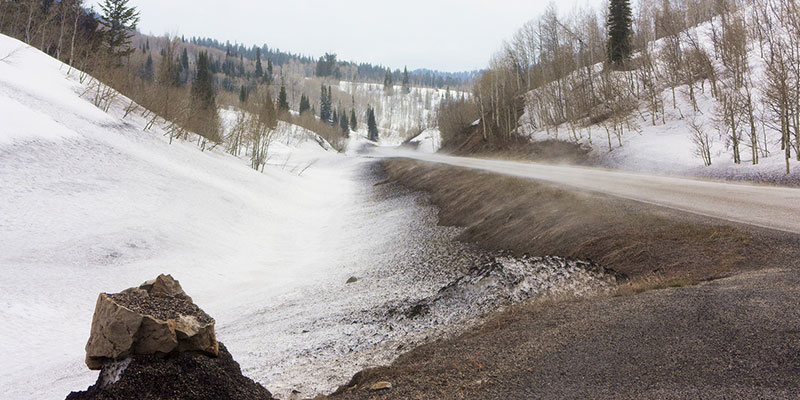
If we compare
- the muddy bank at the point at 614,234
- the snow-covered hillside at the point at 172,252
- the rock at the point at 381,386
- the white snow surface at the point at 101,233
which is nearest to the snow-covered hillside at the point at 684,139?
the muddy bank at the point at 614,234

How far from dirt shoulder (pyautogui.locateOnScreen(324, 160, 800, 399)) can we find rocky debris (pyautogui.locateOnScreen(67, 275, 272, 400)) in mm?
1222

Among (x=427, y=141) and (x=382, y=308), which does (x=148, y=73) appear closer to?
(x=427, y=141)

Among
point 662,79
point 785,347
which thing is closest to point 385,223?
point 785,347

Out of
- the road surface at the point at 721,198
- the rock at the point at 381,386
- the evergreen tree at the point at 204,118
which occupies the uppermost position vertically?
the evergreen tree at the point at 204,118

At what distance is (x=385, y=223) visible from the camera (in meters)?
16.9

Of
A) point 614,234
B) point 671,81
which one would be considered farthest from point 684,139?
point 614,234

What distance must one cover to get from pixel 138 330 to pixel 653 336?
14.1 ft

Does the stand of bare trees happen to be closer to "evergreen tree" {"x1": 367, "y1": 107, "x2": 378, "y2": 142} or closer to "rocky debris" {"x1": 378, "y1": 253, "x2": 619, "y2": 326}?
"rocky debris" {"x1": 378, "y1": 253, "x2": 619, "y2": 326}

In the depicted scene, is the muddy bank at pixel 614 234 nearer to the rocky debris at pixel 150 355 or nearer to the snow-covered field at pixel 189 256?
the snow-covered field at pixel 189 256

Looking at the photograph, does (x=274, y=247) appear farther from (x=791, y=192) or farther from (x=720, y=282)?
(x=791, y=192)

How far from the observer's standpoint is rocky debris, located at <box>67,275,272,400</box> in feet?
10.7

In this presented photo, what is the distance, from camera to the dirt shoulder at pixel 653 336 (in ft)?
10.2

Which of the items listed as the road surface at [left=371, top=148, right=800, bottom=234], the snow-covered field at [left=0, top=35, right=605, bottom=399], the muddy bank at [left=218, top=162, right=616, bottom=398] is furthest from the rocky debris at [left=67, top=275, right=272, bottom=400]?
the road surface at [left=371, top=148, right=800, bottom=234]

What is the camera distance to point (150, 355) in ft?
11.1
